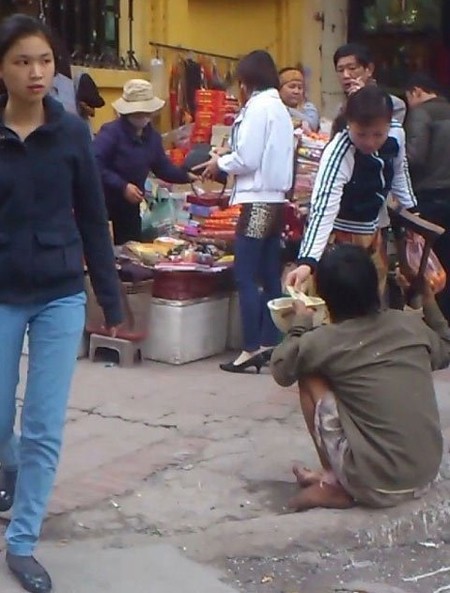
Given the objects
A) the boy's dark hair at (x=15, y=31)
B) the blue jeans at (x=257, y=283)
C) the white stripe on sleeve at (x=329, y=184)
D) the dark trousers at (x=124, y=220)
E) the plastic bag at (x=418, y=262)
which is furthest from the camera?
the dark trousers at (x=124, y=220)

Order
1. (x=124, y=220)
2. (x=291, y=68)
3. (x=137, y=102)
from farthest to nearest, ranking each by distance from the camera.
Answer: (x=291, y=68)
(x=124, y=220)
(x=137, y=102)

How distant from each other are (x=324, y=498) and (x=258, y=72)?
2.80 metres

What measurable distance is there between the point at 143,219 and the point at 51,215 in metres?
4.11

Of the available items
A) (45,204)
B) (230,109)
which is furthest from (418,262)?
(230,109)

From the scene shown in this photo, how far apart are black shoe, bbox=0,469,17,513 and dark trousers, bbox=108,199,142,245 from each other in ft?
10.2

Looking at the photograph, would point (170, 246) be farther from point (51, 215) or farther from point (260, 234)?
point (51, 215)

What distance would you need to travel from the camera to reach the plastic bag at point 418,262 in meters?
5.87

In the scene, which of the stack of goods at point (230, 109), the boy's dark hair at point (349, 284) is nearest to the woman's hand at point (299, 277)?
the boy's dark hair at point (349, 284)

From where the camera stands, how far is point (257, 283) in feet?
22.5

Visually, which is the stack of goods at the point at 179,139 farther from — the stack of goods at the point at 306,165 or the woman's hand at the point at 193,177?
the stack of goods at the point at 306,165

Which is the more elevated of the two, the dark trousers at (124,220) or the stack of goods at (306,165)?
the stack of goods at (306,165)

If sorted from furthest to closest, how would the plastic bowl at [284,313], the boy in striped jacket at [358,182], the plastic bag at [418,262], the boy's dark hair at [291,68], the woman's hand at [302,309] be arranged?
the boy's dark hair at [291,68] → the plastic bag at [418,262] → the boy in striped jacket at [358,182] → the plastic bowl at [284,313] → the woman's hand at [302,309]

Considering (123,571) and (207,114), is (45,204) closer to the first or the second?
(123,571)

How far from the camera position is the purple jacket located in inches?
279
